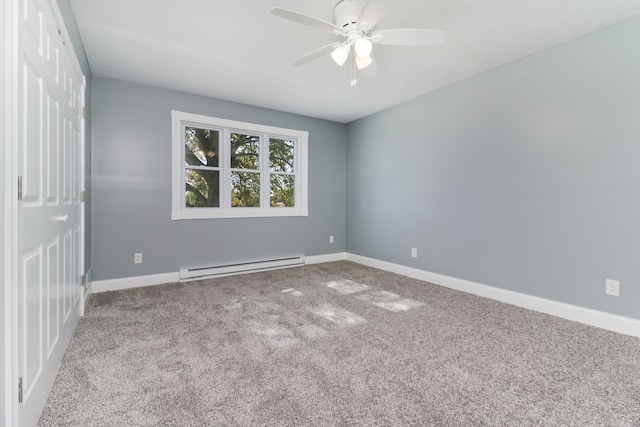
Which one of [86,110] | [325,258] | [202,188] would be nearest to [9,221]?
[86,110]

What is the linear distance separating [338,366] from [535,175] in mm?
2552

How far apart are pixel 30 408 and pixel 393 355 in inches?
72.6

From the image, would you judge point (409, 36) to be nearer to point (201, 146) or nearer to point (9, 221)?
point (9, 221)

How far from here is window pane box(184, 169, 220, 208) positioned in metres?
3.89

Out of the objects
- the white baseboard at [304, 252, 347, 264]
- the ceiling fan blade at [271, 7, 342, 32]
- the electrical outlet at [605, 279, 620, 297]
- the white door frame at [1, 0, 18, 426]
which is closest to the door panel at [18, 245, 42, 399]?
the white door frame at [1, 0, 18, 426]

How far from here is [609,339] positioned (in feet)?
7.13

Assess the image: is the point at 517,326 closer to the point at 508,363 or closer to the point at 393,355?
the point at 508,363

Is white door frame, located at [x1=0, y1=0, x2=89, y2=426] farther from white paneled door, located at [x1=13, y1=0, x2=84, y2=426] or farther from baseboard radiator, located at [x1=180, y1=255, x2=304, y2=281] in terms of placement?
baseboard radiator, located at [x1=180, y1=255, x2=304, y2=281]

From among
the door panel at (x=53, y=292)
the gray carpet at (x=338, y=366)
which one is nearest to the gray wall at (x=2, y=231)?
the gray carpet at (x=338, y=366)

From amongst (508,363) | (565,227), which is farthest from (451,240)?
(508,363)

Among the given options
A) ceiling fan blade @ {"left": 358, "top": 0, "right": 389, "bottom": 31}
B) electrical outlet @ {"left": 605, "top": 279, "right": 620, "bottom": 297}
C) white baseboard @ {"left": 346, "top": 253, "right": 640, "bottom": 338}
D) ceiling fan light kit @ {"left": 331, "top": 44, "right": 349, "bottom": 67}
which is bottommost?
white baseboard @ {"left": 346, "top": 253, "right": 640, "bottom": 338}

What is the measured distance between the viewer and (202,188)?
3980 millimetres

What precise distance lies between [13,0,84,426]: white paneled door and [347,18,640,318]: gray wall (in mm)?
3602

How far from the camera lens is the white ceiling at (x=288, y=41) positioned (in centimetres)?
213
